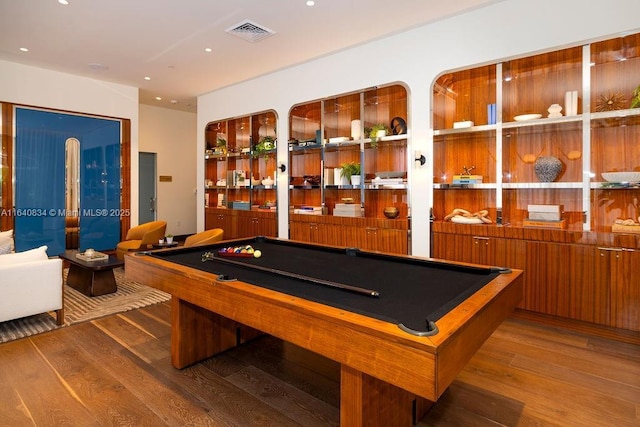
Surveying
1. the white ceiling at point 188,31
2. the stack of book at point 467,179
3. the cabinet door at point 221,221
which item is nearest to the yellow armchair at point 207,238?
the cabinet door at point 221,221

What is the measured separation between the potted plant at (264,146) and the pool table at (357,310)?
3.50 m

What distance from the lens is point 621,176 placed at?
314 centimetres

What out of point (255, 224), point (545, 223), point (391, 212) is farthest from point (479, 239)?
point (255, 224)

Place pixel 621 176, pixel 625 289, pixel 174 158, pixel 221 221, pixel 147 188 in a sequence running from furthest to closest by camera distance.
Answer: pixel 174 158, pixel 147 188, pixel 221 221, pixel 621 176, pixel 625 289

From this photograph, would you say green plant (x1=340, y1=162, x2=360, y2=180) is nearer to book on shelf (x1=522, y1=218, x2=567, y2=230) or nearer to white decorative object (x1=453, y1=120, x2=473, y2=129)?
white decorative object (x1=453, y1=120, x2=473, y2=129)

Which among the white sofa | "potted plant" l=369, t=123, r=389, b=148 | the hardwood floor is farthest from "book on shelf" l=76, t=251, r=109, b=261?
"potted plant" l=369, t=123, r=389, b=148

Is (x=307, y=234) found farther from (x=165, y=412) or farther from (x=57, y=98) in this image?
(x=57, y=98)

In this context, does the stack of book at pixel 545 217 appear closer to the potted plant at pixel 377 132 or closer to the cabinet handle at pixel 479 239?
the cabinet handle at pixel 479 239

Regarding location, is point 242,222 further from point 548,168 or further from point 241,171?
point 548,168

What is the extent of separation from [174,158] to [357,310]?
8.35 m

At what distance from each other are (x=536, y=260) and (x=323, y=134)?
10.2 feet

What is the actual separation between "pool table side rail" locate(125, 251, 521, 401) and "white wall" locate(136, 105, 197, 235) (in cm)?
716

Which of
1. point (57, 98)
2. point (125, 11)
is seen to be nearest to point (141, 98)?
point (57, 98)

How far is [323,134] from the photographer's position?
17.1 ft
